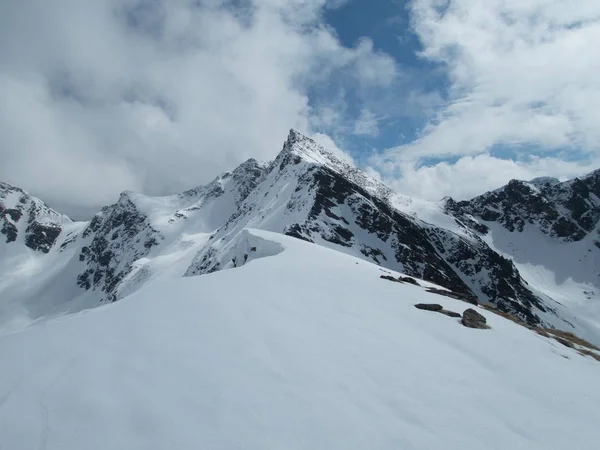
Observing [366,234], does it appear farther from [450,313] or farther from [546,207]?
[546,207]

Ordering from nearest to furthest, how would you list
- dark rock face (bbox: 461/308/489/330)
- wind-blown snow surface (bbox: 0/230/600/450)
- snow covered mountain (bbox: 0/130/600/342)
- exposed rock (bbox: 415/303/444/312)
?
1. wind-blown snow surface (bbox: 0/230/600/450)
2. dark rock face (bbox: 461/308/489/330)
3. exposed rock (bbox: 415/303/444/312)
4. snow covered mountain (bbox: 0/130/600/342)

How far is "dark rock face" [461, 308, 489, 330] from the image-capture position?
13291mm

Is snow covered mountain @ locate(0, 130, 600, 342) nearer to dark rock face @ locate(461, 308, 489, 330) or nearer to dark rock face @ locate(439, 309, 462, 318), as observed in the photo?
dark rock face @ locate(439, 309, 462, 318)

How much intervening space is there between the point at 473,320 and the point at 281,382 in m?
9.41

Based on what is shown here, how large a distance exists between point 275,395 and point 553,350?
1061 centimetres

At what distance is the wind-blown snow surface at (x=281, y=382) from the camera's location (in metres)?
5.78

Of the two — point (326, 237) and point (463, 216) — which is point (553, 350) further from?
point (463, 216)

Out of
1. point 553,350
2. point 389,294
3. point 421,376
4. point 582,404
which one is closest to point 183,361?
point 421,376

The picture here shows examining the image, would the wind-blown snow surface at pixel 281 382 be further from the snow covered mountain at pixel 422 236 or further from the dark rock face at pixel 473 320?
the snow covered mountain at pixel 422 236

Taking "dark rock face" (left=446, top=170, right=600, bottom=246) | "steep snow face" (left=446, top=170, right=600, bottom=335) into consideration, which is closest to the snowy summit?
"steep snow face" (left=446, top=170, right=600, bottom=335)

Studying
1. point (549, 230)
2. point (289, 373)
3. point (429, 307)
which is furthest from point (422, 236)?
point (289, 373)

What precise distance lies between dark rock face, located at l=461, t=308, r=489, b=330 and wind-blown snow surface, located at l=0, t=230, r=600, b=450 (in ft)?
1.64

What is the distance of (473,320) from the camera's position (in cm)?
1360

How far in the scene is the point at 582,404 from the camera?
27.3 feet
